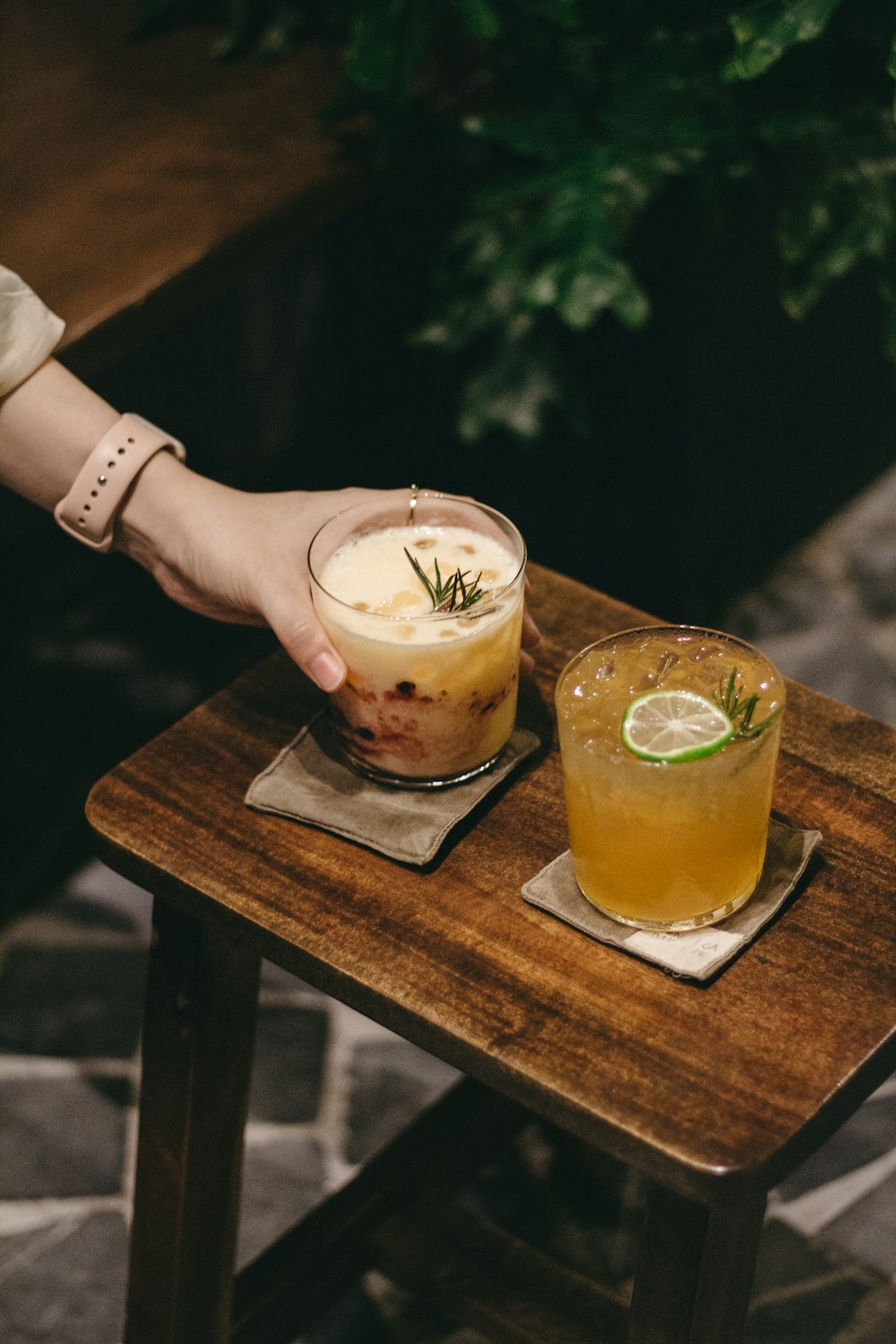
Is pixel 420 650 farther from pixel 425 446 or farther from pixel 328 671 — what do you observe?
pixel 425 446

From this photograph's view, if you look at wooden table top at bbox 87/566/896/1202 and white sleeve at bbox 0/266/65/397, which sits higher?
white sleeve at bbox 0/266/65/397

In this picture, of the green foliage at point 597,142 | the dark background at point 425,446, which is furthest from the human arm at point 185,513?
the dark background at point 425,446

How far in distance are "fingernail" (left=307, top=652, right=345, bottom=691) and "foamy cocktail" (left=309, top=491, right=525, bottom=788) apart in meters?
0.01

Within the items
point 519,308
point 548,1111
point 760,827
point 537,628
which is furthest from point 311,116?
point 548,1111

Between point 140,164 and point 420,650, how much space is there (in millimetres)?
1423

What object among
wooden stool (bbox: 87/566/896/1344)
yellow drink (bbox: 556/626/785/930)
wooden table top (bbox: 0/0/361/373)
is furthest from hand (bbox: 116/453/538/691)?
wooden table top (bbox: 0/0/361/373)

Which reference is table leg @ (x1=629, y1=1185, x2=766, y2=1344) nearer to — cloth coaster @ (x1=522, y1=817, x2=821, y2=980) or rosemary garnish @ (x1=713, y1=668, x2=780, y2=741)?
cloth coaster @ (x1=522, y1=817, x2=821, y2=980)

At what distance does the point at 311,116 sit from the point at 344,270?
21.6 inches

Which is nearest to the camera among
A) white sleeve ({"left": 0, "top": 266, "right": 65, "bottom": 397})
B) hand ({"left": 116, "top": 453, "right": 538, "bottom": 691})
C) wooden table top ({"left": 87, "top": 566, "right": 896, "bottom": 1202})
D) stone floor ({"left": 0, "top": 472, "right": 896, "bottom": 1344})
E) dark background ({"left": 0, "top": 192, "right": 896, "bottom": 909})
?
wooden table top ({"left": 87, "top": 566, "right": 896, "bottom": 1202})

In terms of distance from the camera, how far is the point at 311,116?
7.77ft

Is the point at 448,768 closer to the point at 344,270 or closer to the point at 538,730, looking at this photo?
the point at 538,730

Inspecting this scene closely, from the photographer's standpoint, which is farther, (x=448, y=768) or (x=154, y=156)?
(x=154, y=156)

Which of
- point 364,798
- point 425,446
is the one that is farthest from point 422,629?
point 425,446

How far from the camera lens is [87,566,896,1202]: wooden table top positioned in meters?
0.96
